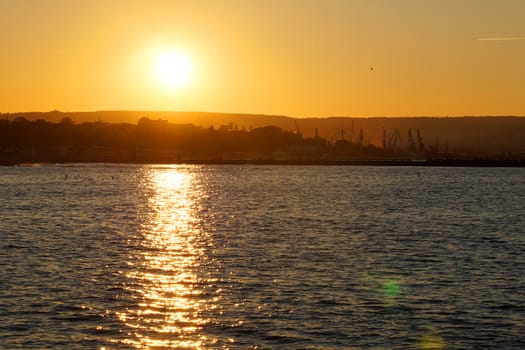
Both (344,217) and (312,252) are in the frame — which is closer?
(312,252)

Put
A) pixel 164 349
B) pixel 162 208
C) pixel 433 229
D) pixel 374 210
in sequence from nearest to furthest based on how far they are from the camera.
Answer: pixel 164 349 < pixel 433 229 < pixel 374 210 < pixel 162 208

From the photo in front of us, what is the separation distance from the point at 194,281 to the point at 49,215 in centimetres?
4446

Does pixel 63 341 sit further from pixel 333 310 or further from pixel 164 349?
pixel 333 310

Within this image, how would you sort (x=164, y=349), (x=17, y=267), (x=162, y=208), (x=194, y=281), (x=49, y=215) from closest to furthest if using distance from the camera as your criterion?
(x=164, y=349) < (x=194, y=281) < (x=17, y=267) < (x=49, y=215) < (x=162, y=208)

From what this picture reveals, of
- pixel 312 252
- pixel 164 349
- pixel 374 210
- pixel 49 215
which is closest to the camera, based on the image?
pixel 164 349

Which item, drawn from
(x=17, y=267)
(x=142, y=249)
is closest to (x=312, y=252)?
(x=142, y=249)

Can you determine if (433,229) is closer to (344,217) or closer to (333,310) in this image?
(344,217)

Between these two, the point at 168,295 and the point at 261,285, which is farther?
the point at 261,285

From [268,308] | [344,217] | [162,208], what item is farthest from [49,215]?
[268,308]

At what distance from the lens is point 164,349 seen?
90.1 feet

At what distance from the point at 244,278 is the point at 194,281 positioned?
7.70 feet

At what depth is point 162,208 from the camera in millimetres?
100750

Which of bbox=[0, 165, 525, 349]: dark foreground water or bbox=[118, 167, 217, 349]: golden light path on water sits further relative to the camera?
bbox=[0, 165, 525, 349]: dark foreground water

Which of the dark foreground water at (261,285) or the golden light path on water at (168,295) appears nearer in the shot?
the golden light path on water at (168,295)
